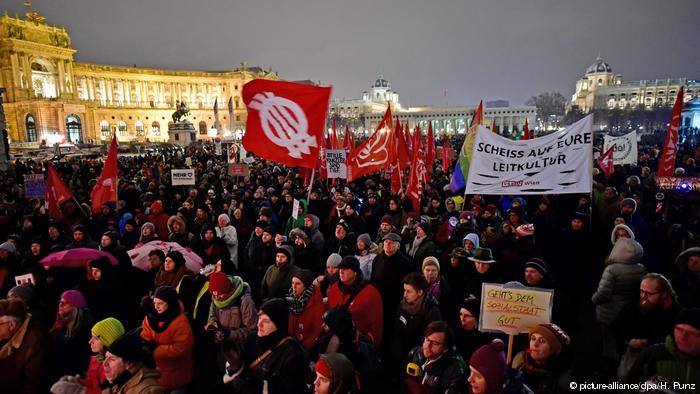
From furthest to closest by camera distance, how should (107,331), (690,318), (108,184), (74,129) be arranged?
1. (74,129)
2. (108,184)
3. (107,331)
4. (690,318)

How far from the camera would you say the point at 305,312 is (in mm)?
3479

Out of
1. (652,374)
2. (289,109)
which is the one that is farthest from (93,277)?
(652,374)

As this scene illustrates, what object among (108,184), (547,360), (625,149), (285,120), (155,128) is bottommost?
(547,360)

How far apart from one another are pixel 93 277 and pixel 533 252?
470 centimetres

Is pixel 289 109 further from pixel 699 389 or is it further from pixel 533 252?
pixel 699 389

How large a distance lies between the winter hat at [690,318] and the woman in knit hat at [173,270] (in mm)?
4059

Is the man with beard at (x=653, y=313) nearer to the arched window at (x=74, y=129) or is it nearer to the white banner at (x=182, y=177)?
the white banner at (x=182, y=177)

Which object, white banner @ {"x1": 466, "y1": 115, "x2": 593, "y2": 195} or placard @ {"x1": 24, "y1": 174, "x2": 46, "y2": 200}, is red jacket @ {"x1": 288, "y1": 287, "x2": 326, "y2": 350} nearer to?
white banner @ {"x1": 466, "y1": 115, "x2": 593, "y2": 195}

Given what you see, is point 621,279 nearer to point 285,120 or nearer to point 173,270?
point 285,120

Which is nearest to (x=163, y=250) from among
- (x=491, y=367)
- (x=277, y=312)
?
(x=277, y=312)

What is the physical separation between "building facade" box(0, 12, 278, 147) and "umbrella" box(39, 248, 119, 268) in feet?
107

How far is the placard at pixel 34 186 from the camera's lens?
891cm

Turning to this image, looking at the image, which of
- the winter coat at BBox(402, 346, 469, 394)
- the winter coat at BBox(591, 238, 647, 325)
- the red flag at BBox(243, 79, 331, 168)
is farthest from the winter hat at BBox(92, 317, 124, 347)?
the winter coat at BBox(591, 238, 647, 325)

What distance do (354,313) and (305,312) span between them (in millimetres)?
417
